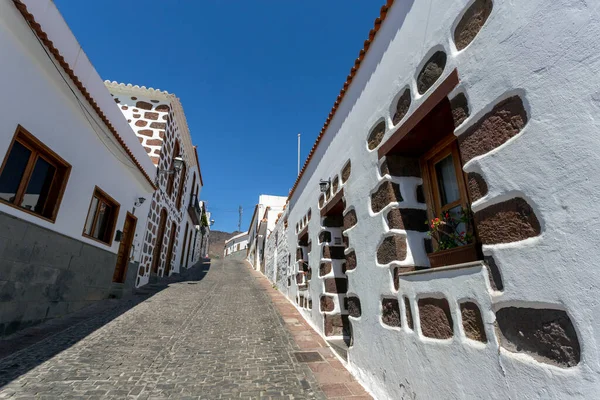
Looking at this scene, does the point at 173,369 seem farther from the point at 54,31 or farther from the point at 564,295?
the point at 54,31

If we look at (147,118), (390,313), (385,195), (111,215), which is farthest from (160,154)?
(390,313)

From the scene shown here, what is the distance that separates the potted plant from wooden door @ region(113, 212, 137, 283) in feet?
22.2

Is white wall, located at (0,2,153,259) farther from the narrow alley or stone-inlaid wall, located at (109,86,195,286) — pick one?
stone-inlaid wall, located at (109,86,195,286)

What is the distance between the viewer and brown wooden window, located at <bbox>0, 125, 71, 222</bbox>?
10.9 ft

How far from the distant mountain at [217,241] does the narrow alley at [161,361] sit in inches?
1305

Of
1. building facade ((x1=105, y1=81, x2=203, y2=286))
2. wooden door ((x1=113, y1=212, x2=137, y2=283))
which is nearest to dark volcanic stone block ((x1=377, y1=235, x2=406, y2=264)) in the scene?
wooden door ((x1=113, y1=212, x2=137, y2=283))

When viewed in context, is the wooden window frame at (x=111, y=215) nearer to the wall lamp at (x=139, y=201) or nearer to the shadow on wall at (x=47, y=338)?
the wall lamp at (x=139, y=201)

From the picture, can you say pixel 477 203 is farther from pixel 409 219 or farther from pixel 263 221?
pixel 263 221

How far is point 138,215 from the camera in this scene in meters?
7.09

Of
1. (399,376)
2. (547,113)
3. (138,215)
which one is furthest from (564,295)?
(138,215)

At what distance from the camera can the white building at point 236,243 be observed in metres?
35.4

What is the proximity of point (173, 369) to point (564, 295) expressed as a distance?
3.12 meters

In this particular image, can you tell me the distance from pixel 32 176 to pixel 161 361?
2.98 meters

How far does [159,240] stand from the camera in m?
9.56
